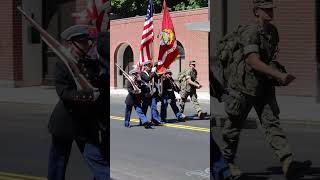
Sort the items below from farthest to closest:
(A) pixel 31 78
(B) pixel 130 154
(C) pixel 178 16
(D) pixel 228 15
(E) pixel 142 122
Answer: (C) pixel 178 16 → (E) pixel 142 122 → (B) pixel 130 154 → (A) pixel 31 78 → (D) pixel 228 15

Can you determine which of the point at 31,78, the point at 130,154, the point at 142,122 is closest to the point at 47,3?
the point at 31,78

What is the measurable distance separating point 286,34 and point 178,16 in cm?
1720

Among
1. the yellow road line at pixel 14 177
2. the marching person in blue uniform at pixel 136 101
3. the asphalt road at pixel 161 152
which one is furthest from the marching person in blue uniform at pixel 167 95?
the yellow road line at pixel 14 177

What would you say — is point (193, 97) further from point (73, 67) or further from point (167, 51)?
point (73, 67)

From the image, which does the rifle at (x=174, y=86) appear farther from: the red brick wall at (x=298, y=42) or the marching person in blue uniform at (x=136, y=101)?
the red brick wall at (x=298, y=42)

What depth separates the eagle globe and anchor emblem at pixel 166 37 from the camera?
28.0 feet

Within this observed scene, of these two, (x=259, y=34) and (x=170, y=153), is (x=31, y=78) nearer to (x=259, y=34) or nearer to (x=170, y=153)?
(x=259, y=34)

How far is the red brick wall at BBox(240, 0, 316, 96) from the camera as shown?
1709 millimetres

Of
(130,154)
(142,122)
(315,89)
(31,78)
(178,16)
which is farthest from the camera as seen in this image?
(178,16)

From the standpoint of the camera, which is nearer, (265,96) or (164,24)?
(265,96)

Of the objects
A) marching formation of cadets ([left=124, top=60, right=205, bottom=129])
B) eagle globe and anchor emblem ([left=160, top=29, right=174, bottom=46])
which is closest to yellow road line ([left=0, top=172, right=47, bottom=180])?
eagle globe and anchor emblem ([left=160, top=29, right=174, bottom=46])

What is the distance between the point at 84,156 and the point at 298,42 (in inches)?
34.9

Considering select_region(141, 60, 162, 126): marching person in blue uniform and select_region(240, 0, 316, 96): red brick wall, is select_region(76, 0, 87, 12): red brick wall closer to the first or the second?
select_region(240, 0, 316, 96): red brick wall

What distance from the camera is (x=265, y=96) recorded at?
5.88ft
